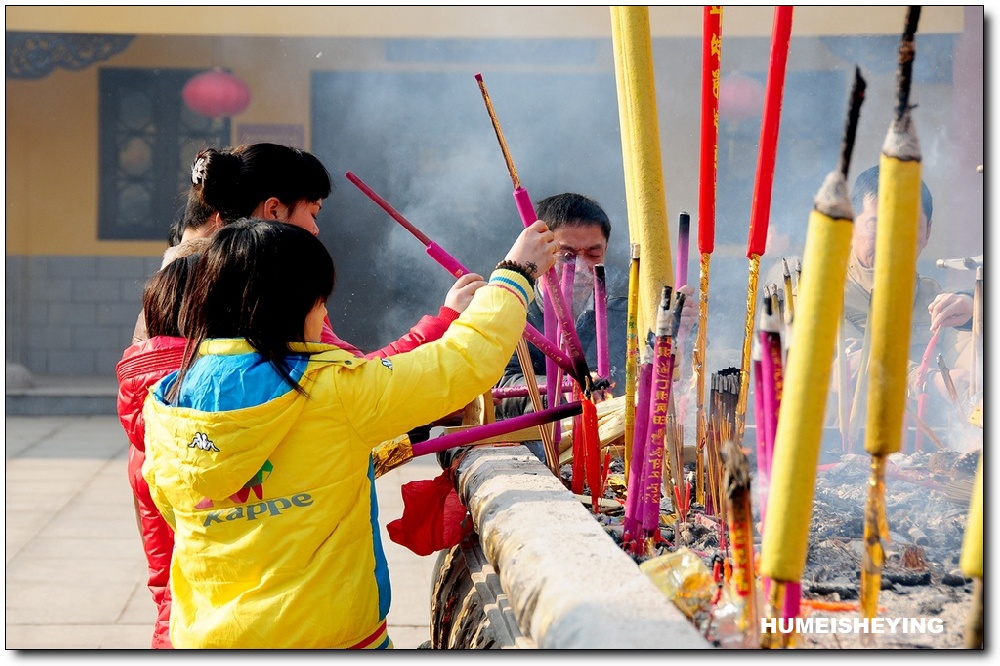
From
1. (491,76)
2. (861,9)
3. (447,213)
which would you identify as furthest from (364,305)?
(861,9)

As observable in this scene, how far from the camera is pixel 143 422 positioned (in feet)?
4.79

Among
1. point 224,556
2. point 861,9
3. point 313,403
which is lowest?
point 224,556

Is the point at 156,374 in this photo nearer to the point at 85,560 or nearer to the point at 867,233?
the point at 867,233

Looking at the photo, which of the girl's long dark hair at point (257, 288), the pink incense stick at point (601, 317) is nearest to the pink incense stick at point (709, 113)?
the pink incense stick at point (601, 317)

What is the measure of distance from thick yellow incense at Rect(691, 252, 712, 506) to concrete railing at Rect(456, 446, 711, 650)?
0.24 metres

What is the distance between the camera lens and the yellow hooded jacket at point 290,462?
1.17 metres

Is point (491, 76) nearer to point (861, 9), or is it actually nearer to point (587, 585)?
point (861, 9)

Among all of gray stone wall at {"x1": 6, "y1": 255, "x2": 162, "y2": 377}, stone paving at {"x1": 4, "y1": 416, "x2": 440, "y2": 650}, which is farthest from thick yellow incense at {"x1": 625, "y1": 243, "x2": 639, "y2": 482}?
gray stone wall at {"x1": 6, "y1": 255, "x2": 162, "y2": 377}

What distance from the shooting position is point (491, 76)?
16.9 ft

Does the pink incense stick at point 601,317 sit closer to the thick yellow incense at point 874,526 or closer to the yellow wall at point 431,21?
the thick yellow incense at point 874,526

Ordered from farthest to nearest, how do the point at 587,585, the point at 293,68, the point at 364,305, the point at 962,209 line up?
the point at 293,68, the point at 364,305, the point at 962,209, the point at 587,585

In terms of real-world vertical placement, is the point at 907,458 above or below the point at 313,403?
below

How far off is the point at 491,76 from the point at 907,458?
3753 millimetres

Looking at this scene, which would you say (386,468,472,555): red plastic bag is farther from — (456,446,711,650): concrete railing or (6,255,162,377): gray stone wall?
(6,255,162,377): gray stone wall
